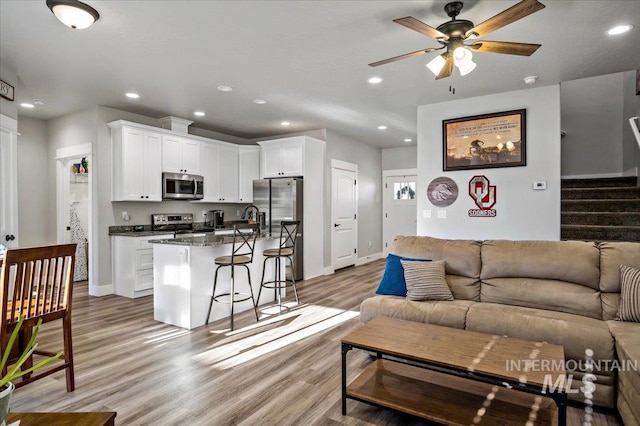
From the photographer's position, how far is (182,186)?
220 inches

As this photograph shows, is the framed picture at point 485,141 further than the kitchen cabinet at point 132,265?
No

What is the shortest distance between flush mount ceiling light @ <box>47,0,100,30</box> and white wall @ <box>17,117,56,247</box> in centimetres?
411

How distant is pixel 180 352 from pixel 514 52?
11.8 feet

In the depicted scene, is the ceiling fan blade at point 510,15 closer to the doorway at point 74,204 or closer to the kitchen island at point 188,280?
the kitchen island at point 188,280

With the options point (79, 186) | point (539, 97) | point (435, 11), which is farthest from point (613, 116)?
point (79, 186)

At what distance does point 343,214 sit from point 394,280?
3917 mm

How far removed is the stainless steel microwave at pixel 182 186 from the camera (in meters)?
5.41

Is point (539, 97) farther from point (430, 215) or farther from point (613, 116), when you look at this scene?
point (613, 116)

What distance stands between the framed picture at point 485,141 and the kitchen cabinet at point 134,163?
4.23 m

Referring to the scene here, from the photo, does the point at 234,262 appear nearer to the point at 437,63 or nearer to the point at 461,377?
the point at 461,377

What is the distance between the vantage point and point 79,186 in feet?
19.3

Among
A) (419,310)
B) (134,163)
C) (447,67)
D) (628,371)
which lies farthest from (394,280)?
(134,163)

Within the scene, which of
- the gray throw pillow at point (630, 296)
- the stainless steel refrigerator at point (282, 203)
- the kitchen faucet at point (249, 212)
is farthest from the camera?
the kitchen faucet at point (249, 212)

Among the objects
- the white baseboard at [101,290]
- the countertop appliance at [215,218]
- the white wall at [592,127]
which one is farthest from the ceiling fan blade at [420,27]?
the white baseboard at [101,290]
